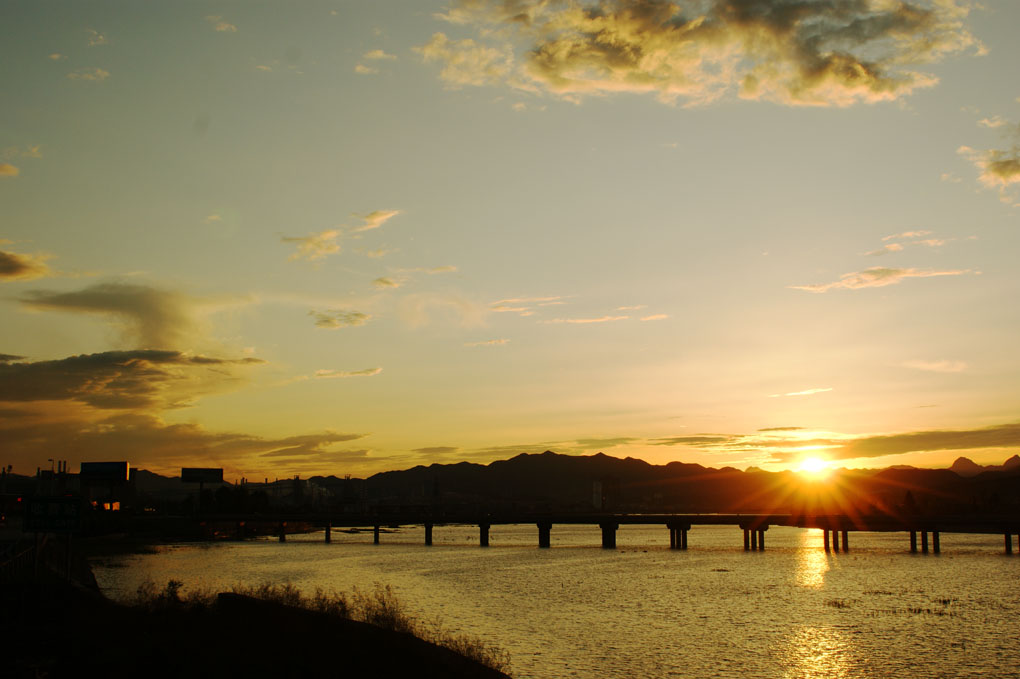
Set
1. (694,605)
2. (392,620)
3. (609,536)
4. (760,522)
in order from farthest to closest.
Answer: (609,536) → (760,522) → (694,605) → (392,620)

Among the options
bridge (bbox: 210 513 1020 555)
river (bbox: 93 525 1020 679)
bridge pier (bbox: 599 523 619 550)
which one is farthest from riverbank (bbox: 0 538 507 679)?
bridge (bbox: 210 513 1020 555)

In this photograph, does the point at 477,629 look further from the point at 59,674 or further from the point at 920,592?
the point at 920,592

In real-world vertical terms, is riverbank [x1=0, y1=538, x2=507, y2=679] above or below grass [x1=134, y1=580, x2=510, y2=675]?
above

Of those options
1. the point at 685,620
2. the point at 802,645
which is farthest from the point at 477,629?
the point at 802,645

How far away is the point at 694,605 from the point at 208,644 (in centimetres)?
4301

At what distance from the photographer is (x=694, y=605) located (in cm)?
6488

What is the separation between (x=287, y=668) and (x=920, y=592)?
65.2 m

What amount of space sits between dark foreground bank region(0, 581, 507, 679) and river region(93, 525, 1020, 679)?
27.4 feet

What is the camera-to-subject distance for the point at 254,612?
40.5 meters

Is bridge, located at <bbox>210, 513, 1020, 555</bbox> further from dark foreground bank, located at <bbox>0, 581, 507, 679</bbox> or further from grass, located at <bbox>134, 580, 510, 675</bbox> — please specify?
dark foreground bank, located at <bbox>0, 581, 507, 679</bbox>

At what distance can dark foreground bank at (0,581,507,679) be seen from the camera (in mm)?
28422

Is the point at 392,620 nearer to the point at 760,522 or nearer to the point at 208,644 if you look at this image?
the point at 208,644

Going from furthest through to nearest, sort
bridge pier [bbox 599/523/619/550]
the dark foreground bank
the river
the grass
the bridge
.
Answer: bridge pier [bbox 599/523/619/550] → the bridge → the river → the grass → the dark foreground bank

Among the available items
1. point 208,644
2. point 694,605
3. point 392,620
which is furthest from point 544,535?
point 208,644
